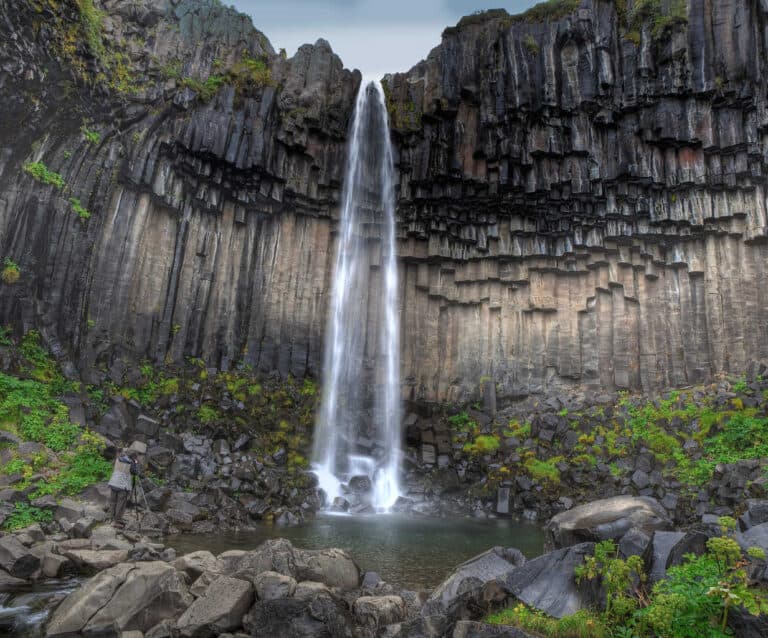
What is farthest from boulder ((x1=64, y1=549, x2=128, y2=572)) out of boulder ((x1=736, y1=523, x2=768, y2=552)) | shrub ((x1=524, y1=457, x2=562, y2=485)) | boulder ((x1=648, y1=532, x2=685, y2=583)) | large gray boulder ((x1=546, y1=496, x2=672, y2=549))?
shrub ((x1=524, y1=457, x2=562, y2=485))

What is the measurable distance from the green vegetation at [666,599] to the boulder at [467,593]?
31cm

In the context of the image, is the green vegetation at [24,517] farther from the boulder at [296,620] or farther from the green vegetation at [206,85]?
the green vegetation at [206,85]

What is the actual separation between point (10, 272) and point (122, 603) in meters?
13.7

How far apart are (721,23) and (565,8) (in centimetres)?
676

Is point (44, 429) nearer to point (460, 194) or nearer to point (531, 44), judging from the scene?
point (460, 194)

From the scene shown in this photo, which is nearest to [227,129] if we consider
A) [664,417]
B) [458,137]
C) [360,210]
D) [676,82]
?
[360,210]

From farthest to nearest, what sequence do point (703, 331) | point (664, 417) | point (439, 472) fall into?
point (703, 331) < point (439, 472) < point (664, 417)

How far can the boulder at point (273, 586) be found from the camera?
23.7 ft

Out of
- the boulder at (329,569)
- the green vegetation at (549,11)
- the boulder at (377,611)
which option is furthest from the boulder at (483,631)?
the green vegetation at (549,11)

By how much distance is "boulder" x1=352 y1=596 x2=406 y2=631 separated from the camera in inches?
286

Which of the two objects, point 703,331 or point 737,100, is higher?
point 737,100

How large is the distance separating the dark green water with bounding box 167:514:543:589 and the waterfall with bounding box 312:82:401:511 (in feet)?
22.9

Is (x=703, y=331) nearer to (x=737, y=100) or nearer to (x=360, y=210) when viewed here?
(x=737, y=100)

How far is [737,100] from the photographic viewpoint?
2250 cm
